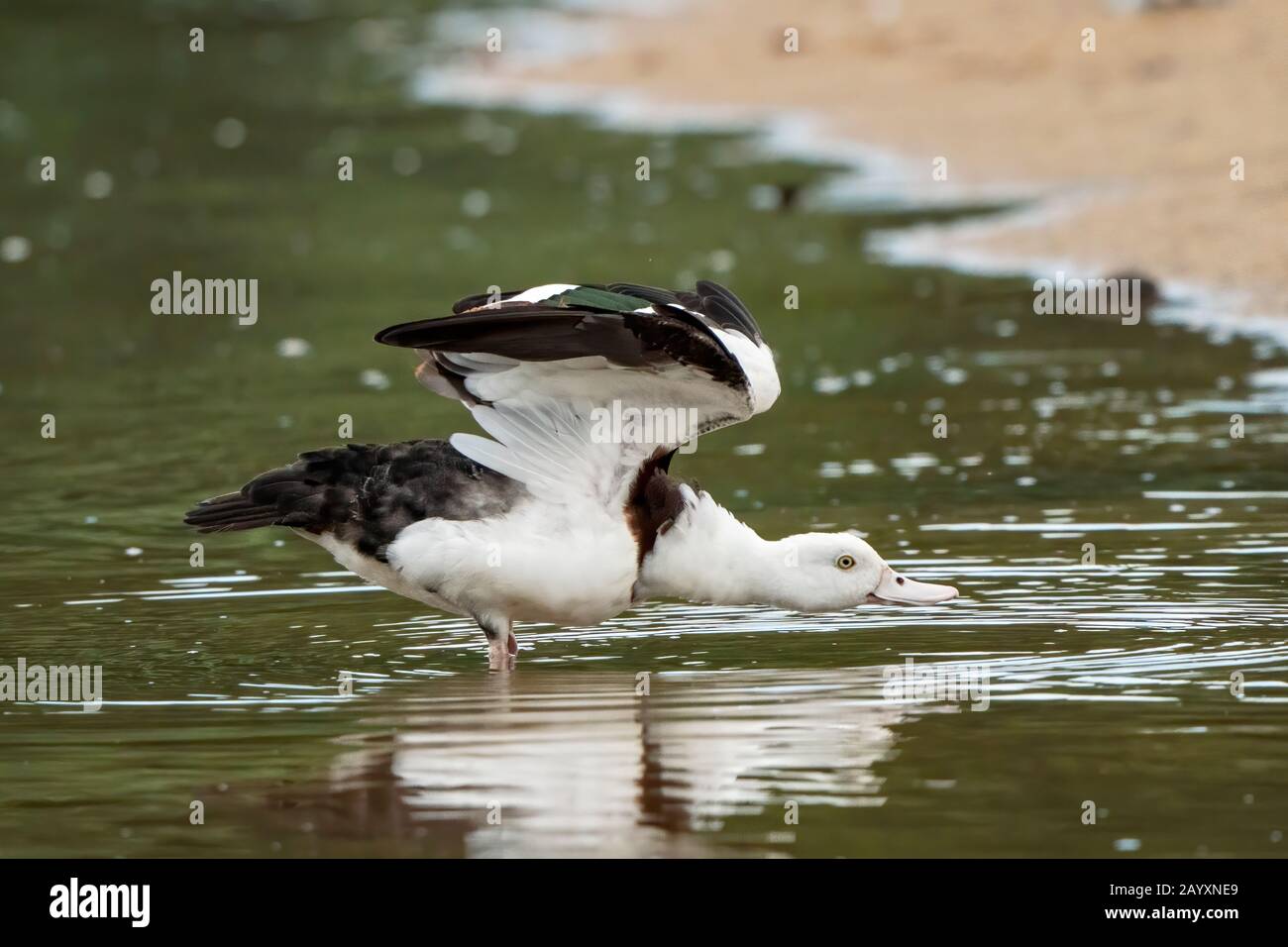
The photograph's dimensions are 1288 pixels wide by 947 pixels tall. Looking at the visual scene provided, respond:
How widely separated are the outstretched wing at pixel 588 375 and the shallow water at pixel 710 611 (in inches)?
35.6

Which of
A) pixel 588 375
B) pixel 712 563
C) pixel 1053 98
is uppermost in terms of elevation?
pixel 1053 98

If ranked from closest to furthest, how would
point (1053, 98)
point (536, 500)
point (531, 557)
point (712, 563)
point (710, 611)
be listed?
point (531, 557)
point (536, 500)
point (712, 563)
point (710, 611)
point (1053, 98)

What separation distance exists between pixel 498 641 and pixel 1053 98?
20402 millimetres

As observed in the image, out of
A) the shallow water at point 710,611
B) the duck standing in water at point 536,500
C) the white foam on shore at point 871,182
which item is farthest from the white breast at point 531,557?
the white foam on shore at point 871,182

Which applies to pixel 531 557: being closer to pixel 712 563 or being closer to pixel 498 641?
pixel 498 641

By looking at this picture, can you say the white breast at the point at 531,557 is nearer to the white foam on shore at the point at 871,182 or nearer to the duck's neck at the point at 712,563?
the duck's neck at the point at 712,563

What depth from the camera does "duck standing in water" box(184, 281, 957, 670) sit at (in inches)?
336

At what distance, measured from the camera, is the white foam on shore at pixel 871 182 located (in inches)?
692

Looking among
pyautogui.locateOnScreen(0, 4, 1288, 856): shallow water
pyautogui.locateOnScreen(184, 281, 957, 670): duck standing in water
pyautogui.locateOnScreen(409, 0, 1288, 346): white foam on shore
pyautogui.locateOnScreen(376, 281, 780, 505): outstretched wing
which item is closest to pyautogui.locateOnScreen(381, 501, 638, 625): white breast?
pyautogui.locateOnScreen(184, 281, 957, 670): duck standing in water

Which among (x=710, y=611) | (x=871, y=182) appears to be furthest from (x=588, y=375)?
(x=871, y=182)

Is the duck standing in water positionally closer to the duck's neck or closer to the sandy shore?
the duck's neck

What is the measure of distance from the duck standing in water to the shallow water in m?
0.39

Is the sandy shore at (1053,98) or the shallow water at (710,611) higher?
the sandy shore at (1053,98)

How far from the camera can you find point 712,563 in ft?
29.1
